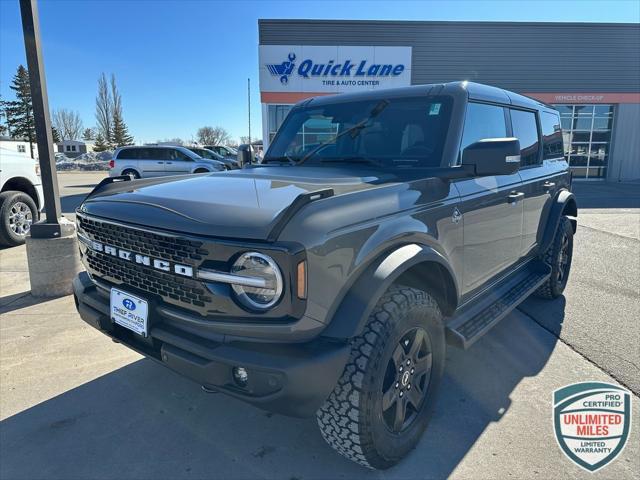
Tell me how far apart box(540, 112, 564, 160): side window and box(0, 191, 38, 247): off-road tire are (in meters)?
7.19

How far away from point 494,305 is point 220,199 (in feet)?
7.26

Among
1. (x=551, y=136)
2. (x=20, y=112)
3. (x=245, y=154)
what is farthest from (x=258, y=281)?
(x=20, y=112)

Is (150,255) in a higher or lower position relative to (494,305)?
higher

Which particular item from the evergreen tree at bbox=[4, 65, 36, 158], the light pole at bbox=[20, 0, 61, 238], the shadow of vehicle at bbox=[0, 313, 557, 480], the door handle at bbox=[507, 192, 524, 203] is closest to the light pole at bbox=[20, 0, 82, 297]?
the light pole at bbox=[20, 0, 61, 238]

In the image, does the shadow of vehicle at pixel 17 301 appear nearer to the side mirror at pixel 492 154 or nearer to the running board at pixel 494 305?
the running board at pixel 494 305

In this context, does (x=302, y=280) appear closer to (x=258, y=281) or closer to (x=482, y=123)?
(x=258, y=281)

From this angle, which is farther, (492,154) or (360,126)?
(360,126)

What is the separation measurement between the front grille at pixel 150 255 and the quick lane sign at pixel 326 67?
18.0 m

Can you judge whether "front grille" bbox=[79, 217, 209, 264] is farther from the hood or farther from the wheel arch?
the wheel arch

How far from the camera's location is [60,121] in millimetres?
81688

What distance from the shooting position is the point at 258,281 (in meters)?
1.72

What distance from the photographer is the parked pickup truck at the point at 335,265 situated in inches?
68.7

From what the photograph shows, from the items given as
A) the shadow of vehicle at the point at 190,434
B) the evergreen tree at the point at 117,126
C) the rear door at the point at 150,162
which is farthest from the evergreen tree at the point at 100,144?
the shadow of vehicle at the point at 190,434

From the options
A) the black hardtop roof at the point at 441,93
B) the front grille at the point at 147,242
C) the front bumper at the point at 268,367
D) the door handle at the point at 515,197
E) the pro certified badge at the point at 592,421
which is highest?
the black hardtop roof at the point at 441,93
